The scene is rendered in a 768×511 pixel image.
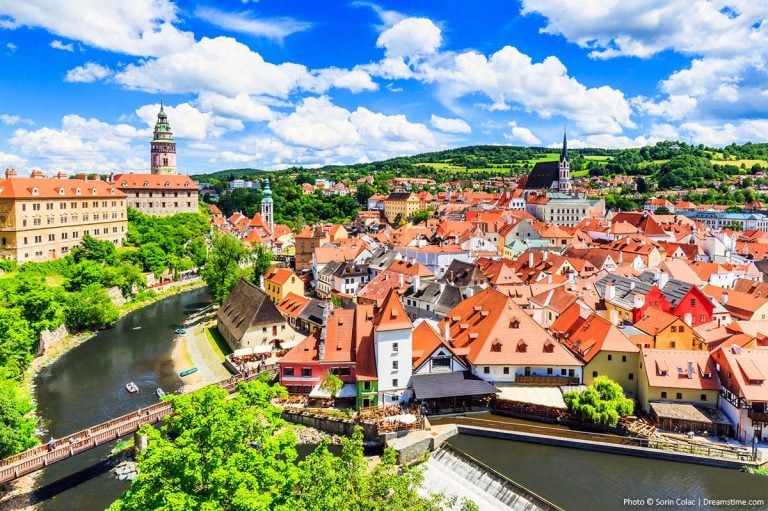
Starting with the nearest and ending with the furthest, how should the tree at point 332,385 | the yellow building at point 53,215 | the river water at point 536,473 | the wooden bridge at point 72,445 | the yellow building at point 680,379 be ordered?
the river water at point 536,473, the wooden bridge at point 72,445, the yellow building at point 680,379, the tree at point 332,385, the yellow building at point 53,215

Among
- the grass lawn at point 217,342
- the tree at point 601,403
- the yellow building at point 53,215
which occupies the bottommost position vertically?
the grass lawn at point 217,342

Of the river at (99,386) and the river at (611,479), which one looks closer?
the river at (611,479)

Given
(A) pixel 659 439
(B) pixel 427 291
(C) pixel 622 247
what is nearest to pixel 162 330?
(B) pixel 427 291

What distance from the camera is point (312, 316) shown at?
5019 cm

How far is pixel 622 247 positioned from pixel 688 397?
150ft

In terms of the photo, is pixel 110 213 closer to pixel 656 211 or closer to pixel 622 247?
pixel 622 247

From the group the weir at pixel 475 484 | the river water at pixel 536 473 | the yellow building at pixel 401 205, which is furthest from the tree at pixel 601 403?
the yellow building at pixel 401 205

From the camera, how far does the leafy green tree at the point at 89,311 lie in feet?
Result: 174

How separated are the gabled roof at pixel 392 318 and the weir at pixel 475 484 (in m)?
7.82

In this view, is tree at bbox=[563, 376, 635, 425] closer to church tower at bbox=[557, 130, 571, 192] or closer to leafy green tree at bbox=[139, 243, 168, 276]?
leafy green tree at bbox=[139, 243, 168, 276]

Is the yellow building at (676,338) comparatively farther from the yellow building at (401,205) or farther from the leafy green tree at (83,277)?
the yellow building at (401,205)

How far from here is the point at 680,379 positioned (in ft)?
103

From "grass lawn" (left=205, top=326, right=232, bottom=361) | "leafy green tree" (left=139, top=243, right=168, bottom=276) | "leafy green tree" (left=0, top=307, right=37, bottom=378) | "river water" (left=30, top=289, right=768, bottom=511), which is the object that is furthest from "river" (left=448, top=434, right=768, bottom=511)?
"leafy green tree" (left=139, top=243, right=168, bottom=276)

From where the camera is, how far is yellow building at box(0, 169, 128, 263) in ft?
206
